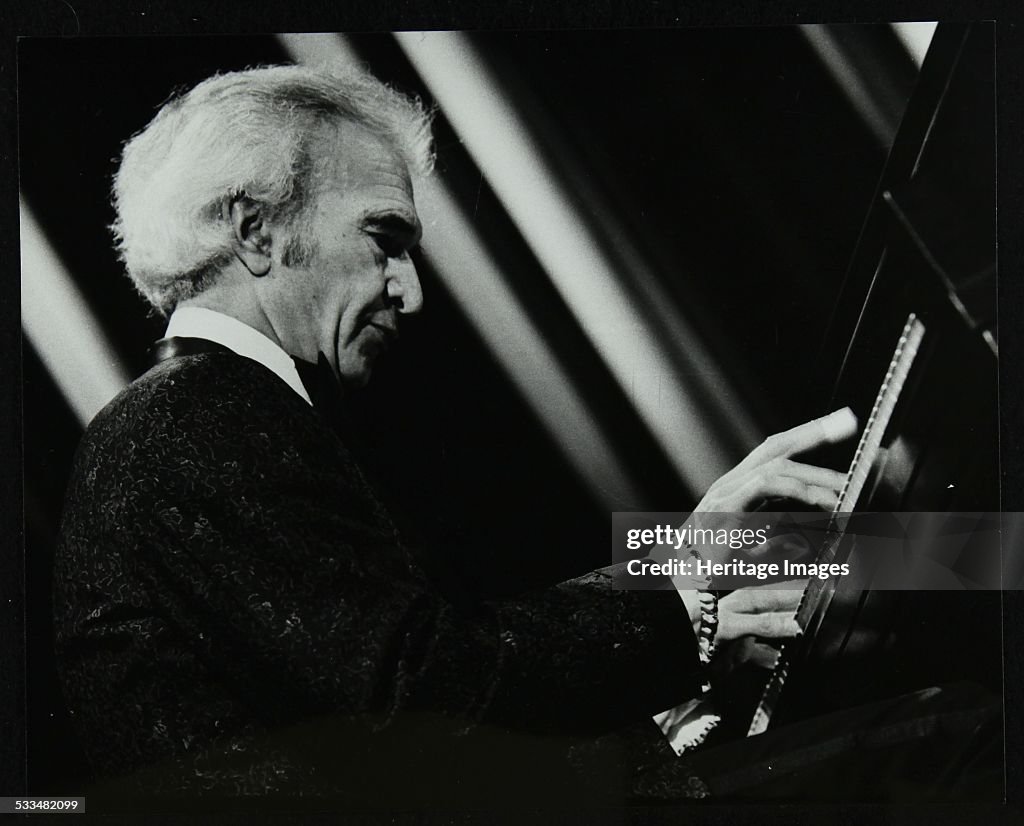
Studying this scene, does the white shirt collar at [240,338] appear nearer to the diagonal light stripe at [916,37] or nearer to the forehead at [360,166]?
the forehead at [360,166]

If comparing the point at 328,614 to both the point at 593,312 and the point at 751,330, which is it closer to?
the point at 593,312

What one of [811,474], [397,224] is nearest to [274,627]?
[397,224]

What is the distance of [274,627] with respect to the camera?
1.52 metres

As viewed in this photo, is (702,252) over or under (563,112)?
under

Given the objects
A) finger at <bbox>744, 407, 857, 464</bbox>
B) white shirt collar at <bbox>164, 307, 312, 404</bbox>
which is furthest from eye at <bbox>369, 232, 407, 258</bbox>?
finger at <bbox>744, 407, 857, 464</bbox>

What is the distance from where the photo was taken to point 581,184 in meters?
1.70

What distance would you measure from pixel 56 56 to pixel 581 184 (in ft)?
3.26

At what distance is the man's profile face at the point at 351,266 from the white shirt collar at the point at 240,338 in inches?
1.2

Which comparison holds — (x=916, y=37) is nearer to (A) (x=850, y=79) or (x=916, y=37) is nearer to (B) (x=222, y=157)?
(A) (x=850, y=79)

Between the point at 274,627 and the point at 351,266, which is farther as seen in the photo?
the point at 351,266

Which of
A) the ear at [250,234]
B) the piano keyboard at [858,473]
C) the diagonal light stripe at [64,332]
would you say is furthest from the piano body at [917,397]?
the diagonal light stripe at [64,332]

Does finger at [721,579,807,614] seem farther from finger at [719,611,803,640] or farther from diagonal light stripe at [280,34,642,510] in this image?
diagonal light stripe at [280,34,642,510]

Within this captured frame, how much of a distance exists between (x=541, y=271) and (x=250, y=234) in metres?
0.51

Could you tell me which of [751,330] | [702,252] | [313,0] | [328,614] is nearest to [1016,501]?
[751,330]
